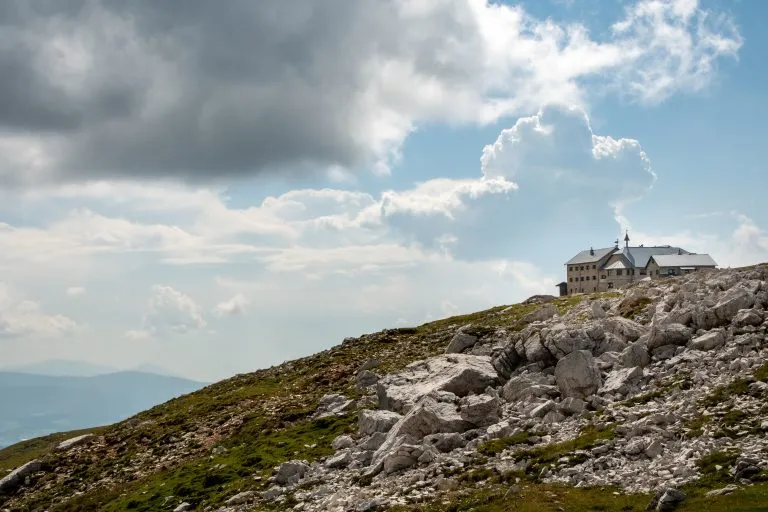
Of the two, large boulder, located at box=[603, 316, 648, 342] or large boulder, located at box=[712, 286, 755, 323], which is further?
large boulder, located at box=[603, 316, 648, 342]

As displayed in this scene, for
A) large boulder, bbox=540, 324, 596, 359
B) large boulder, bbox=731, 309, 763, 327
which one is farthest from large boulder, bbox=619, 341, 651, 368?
large boulder, bbox=731, 309, 763, 327

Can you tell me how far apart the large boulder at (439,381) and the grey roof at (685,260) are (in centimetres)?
14271

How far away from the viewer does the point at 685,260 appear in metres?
185

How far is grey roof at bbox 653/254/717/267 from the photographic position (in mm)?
182500

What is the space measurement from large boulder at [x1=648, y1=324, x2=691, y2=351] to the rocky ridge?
10 centimetres

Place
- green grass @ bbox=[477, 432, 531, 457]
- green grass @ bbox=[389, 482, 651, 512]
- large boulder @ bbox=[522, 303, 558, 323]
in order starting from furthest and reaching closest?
large boulder @ bbox=[522, 303, 558, 323] → green grass @ bbox=[477, 432, 531, 457] → green grass @ bbox=[389, 482, 651, 512]

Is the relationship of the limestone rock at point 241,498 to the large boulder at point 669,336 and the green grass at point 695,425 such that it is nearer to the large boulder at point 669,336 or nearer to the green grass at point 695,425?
the green grass at point 695,425

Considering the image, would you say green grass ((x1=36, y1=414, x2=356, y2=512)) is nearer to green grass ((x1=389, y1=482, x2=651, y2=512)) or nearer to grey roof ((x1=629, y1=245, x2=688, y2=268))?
green grass ((x1=389, y1=482, x2=651, y2=512))

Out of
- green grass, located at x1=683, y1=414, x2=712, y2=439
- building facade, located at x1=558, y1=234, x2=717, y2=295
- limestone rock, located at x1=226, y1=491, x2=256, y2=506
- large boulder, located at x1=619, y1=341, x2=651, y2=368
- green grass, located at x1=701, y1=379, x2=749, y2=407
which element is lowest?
limestone rock, located at x1=226, y1=491, x2=256, y2=506

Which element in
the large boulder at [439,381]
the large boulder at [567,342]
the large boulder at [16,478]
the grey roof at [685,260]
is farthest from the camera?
the grey roof at [685,260]

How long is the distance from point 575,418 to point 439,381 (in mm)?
14223

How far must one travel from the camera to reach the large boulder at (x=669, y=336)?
159 ft

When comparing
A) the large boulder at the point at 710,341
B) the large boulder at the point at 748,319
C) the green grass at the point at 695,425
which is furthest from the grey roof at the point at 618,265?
the green grass at the point at 695,425

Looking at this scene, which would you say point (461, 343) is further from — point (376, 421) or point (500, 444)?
point (500, 444)
